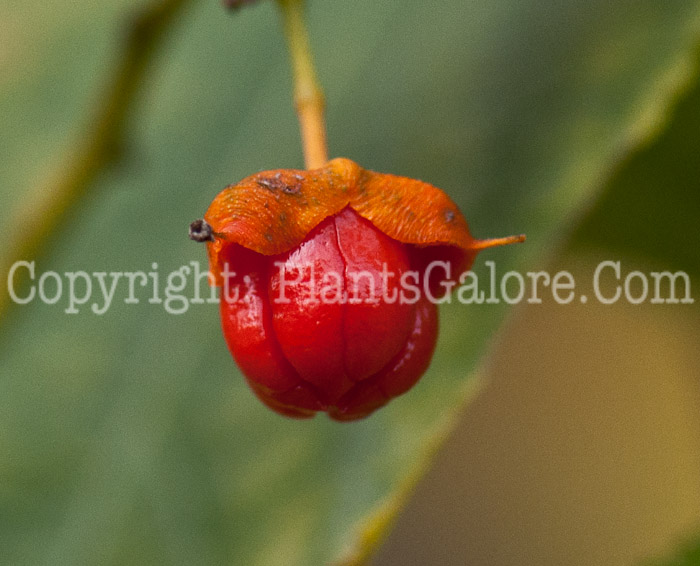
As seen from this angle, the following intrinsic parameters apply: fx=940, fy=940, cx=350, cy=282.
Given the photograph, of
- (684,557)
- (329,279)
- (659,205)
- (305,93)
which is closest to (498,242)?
(329,279)

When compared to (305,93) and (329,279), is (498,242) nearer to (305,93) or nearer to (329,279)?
(329,279)

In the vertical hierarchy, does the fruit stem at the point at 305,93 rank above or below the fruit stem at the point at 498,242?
above

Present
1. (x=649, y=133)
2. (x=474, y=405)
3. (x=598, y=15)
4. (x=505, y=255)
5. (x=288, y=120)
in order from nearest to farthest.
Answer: (x=649, y=133) < (x=505, y=255) < (x=598, y=15) < (x=288, y=120) < (x=474, y=405)

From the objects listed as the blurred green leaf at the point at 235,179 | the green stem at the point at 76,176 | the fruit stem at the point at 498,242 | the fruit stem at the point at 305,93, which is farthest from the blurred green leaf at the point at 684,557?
the green stem at the point at 76,176

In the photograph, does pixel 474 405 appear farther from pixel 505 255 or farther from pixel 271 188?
pixel 271 188

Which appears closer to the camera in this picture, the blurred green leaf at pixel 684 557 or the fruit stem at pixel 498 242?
the fruit stem at pixel 498 242

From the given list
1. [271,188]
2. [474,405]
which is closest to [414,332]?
[271,188]

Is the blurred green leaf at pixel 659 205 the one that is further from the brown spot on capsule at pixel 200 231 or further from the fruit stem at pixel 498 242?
the brown spot on capsule at pixel 200 231
